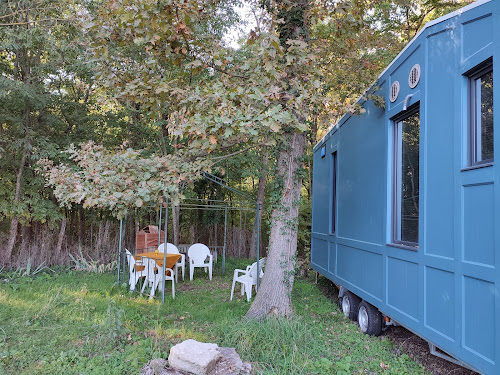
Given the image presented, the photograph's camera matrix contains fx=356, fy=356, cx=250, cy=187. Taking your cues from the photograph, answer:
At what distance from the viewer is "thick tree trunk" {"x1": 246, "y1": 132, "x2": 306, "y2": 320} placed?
479 cm

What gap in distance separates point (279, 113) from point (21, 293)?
5.48 meters

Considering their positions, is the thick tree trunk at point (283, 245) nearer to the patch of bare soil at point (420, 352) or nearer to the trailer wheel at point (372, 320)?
the trailer wheel at point (372, 320)

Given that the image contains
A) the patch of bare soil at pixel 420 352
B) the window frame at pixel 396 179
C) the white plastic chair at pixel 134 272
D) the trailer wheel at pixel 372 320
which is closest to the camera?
the patch of bare soil at pixel 420 352

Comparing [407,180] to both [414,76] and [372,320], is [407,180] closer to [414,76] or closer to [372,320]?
[414,76]

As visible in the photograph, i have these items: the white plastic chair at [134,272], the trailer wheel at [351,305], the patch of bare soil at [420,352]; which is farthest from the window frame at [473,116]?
the white plastic chair at [134,272]

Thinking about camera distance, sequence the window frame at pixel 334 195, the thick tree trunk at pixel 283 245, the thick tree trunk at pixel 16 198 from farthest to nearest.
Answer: the thick tree trunk at pixel 16 198
the window frame at pixel 334 195
the thick tree trunk at pixel 283 245

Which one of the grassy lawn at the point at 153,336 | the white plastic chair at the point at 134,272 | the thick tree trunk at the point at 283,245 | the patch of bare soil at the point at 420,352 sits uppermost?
the thick tree trunk at the point at 283,245

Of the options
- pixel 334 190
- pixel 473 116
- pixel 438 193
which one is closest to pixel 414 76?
pixel 473 116

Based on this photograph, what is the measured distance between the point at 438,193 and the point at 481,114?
70 cm

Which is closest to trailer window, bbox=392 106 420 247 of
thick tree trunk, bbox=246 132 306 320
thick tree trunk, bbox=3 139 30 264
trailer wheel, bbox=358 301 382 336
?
trailer wheel, bbox=358 301 382 336

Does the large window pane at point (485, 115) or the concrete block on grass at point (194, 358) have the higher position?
the large window pane at point (485, 115)

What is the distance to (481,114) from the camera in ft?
8.34

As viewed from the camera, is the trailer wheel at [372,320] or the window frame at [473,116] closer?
the window frame at [473,116]

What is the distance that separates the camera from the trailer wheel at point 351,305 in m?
5.15
